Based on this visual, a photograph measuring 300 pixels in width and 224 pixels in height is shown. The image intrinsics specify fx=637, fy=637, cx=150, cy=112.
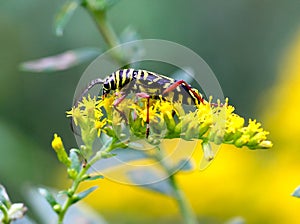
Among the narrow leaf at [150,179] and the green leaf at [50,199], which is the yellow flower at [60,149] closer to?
the green leaf at [50,199]

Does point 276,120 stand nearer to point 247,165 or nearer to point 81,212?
point 247,165

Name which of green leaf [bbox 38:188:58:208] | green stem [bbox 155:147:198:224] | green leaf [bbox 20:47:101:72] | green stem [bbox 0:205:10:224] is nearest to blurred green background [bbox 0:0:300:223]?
green leaf [bbox 20:47:101:72]

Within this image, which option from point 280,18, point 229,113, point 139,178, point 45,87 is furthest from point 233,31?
point 229,113

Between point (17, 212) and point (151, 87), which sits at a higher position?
point (151, 87)

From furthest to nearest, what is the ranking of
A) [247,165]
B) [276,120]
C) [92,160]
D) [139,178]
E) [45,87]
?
[45,87] → [276,120] → [247,165] → [139,178] → [92,160]

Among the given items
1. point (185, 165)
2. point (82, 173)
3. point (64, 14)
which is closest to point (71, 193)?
point (82, 173)

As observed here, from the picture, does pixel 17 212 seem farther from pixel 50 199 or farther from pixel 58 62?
pixel 58 62

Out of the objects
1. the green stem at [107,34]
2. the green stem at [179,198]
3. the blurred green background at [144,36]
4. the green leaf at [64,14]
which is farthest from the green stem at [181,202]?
the blurred green background at [144,36]

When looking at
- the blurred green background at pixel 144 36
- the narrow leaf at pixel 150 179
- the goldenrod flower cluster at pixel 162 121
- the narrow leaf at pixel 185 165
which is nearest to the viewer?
the goldenrod flower cluster at pixel 162 121
